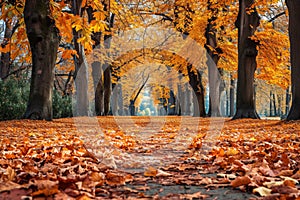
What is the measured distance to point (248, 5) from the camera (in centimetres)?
1466

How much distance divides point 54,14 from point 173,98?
31876 mm

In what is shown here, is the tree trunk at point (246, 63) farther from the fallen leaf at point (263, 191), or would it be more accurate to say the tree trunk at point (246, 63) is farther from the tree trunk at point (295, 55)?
the fallen leaf at point (263, 191)

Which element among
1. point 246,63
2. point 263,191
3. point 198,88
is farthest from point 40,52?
point 198,88

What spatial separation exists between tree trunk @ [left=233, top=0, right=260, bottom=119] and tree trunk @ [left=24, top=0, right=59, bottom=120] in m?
7.77

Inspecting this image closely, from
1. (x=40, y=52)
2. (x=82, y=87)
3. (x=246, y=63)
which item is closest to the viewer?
(x=40, y=52)

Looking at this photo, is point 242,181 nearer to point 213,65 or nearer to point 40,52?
point 40,52

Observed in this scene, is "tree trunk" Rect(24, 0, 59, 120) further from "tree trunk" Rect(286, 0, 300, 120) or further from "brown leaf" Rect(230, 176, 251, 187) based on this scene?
"brown leaf" Rect(230, 176, 251, 187)

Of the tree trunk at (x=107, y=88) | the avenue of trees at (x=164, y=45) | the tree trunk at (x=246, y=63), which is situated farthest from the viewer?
the tree trunk at (x=107, y=88)

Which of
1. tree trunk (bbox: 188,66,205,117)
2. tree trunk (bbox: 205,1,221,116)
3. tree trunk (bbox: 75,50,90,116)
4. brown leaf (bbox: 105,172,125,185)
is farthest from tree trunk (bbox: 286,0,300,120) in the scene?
tree trunk (bbox: 188,66,205,117)

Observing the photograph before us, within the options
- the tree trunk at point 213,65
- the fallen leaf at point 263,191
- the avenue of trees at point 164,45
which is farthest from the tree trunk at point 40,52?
the tree trunk at point 213,65

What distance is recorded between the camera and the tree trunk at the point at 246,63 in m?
14.4

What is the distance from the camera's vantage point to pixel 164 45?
27.5 m

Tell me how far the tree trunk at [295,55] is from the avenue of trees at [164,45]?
0.09 ft

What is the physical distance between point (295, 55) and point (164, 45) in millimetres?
17933
